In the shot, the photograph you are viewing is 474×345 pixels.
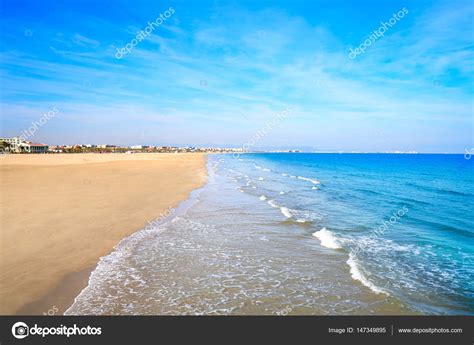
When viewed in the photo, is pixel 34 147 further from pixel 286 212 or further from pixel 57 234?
pixel 286 212

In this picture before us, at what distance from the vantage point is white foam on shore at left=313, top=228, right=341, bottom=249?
41.2 ft

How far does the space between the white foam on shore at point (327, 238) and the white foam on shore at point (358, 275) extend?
3.70 feet

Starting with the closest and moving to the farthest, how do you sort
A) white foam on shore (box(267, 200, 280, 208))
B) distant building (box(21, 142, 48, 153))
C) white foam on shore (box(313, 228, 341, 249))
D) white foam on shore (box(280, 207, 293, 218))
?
white foam on shore (box(313, 228, 341, 249)) < white foam on shore (box(280, 207, 293, 218)) < white foam on shore (box(267, 200, 280, 208)) < distant building (box(21, 142, 48, 153))

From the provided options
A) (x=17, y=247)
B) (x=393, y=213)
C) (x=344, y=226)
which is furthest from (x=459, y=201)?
(x=17, y=247)

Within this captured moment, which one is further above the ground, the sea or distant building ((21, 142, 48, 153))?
distant building ((21, 142, 48, 153))

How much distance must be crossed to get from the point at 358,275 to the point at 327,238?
13.2 feet

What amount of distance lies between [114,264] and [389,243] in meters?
11.6

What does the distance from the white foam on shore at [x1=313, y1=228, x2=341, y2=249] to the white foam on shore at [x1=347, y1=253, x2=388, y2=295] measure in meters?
1.13

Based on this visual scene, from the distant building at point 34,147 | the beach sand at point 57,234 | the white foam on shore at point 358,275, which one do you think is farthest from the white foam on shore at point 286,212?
the distant building at point 34,147

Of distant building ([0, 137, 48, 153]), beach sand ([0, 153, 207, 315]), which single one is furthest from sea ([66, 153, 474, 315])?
distant building ([0, 137, 48, 153])

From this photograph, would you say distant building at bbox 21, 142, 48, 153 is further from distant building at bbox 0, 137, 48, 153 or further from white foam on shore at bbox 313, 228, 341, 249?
white foam on shore at bbox 313, 228, 341, 249

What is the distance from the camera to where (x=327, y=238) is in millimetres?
13555
